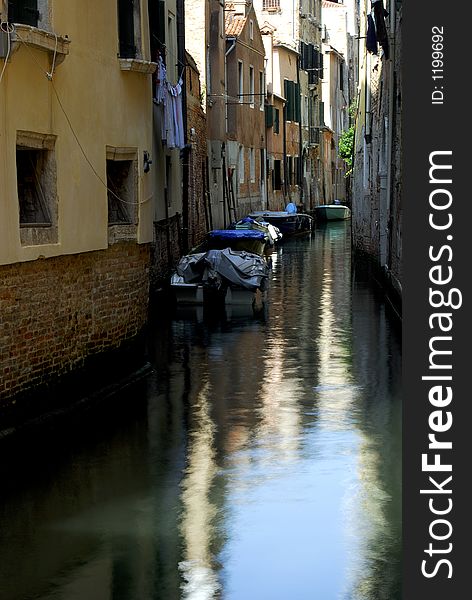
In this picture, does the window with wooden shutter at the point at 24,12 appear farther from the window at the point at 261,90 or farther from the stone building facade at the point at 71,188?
the window at the point at 261,90

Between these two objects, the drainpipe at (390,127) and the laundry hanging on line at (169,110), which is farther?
the drainpipe at (390,127)

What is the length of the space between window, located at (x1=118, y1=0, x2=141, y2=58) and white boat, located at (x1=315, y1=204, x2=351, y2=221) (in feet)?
148

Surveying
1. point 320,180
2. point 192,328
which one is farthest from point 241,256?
point 320,180

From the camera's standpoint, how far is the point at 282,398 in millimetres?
14312

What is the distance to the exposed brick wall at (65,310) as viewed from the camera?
11.7 meters

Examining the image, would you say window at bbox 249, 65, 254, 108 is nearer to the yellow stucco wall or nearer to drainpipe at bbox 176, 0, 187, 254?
drainpipe at bbox 176, 0, 187, 254

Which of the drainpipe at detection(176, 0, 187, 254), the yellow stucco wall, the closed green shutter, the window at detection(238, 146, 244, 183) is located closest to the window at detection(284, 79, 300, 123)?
the closed green shutter

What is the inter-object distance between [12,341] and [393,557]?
15.4 ft

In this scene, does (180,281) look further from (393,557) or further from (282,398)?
(393,557)

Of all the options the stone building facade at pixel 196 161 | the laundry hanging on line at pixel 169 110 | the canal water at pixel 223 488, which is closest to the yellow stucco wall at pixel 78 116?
the canal water at pixel 223 488

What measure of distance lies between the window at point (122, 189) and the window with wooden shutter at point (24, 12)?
3341mm

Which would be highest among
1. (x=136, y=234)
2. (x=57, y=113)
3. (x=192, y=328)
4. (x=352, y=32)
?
(x=352, y=32)

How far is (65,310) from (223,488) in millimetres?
3596

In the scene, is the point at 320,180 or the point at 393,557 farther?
the point at 320,180
